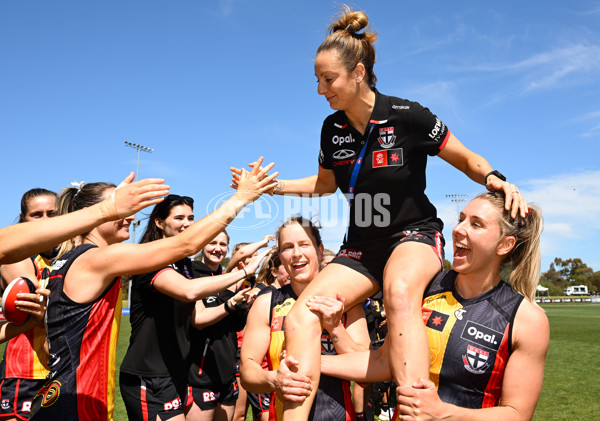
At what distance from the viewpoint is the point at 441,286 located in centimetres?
335

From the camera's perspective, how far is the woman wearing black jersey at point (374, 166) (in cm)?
342

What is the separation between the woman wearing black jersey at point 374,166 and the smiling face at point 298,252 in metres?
0.36

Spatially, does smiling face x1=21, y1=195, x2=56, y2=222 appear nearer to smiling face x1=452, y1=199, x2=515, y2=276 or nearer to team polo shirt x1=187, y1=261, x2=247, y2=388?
team polo shirt x1=187, y1=261, x2=247, y2=388

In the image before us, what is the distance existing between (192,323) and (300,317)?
2.96 metres

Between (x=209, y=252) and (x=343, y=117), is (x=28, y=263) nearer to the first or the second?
(x=209, y=252)

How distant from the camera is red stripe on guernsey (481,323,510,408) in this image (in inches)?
115

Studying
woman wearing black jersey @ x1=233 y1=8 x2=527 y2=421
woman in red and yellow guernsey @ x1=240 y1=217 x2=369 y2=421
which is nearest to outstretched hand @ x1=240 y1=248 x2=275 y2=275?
woman in red and yellow guernsey @ x1=240 y1=217 x2=369 y2=421

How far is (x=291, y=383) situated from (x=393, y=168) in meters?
1.67

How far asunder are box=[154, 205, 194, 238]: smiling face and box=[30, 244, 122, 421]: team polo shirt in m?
1.41

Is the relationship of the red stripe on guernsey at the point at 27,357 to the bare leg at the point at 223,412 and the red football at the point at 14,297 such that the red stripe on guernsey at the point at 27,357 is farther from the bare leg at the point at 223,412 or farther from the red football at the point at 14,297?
the bare leg at the point at 223,412

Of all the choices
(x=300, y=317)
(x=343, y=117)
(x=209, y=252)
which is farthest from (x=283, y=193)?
(x=209, y=252)

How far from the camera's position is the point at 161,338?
456 centimetres

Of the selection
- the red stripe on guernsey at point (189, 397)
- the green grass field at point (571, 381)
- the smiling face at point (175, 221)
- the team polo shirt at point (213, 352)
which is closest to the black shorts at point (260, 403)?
the team polo shirt at point (213, 352)

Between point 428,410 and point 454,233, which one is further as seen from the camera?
point 454,233
